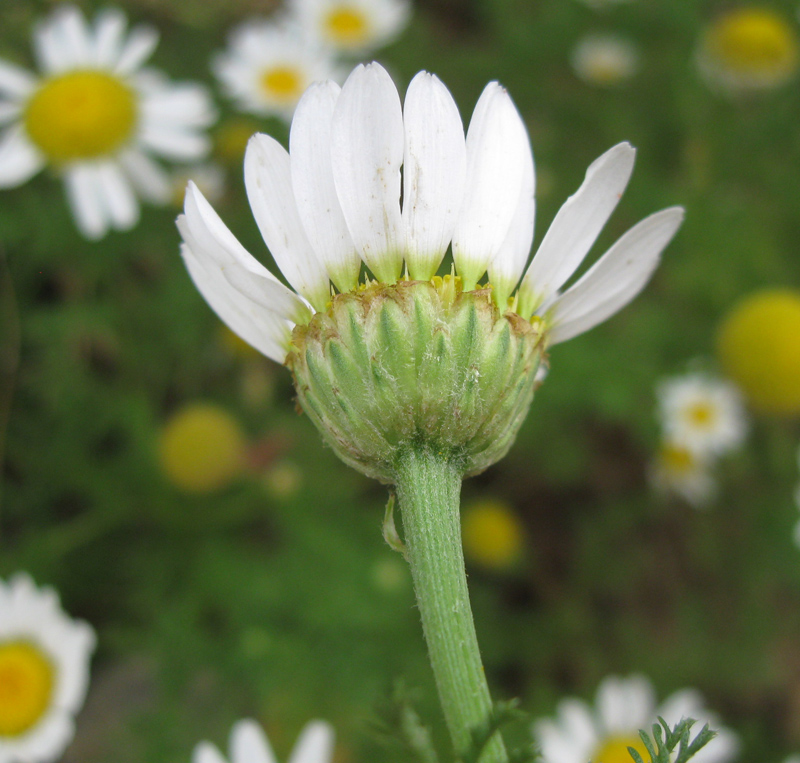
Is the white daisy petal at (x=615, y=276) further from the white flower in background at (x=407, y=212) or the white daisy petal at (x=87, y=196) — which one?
the white daisy petal at (x=87, y=196)

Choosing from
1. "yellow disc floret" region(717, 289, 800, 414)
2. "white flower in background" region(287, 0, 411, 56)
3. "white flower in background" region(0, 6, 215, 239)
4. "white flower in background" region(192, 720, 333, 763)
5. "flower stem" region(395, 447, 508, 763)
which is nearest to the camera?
"flower stem" region(395, 447, 508, 763)

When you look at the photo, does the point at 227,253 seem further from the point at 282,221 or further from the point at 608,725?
the point at 608,725

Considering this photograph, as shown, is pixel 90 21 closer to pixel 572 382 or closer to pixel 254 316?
pixel 572 382

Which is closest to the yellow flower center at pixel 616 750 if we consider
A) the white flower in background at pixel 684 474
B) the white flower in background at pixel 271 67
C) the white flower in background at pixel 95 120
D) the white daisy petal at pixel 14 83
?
the white flower in background at pixel 684 474

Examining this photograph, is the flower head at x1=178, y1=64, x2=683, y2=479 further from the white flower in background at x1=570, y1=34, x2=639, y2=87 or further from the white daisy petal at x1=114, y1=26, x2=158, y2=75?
the white flower in background at x1=570, y1=34, x2=639, y2=87

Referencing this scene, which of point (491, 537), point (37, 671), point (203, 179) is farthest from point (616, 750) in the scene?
point (203, 179)

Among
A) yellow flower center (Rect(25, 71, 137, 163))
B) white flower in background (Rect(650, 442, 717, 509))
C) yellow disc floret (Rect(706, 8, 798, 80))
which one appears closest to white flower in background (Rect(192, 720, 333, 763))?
yellow flower center (Rect(25, 71, 137, 163))
